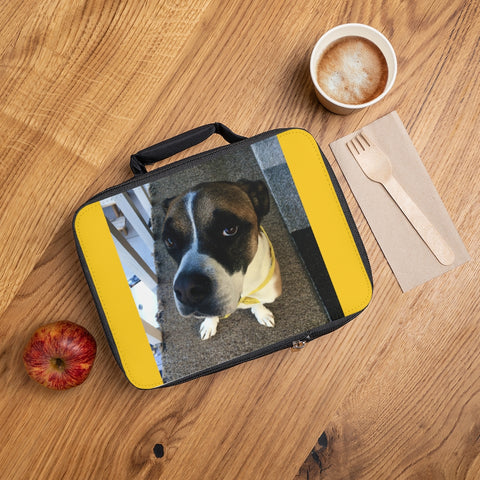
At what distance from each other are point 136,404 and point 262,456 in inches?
8.1

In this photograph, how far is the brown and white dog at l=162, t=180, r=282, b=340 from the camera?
0.58 meters

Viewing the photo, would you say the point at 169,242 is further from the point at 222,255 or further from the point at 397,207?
the point at 397,207

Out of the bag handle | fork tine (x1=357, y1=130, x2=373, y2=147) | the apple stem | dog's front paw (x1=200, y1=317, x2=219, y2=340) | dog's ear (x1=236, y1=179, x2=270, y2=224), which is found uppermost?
the bag handle

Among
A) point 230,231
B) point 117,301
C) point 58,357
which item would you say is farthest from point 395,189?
Result: point 58,357

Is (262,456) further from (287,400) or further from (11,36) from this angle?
(11,36)

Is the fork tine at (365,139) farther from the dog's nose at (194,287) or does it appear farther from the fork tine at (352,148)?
the dog's nose at (194,287)

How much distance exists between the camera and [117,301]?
1.97ft

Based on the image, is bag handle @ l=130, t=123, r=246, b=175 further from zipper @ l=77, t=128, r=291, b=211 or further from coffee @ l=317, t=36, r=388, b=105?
coffee @ l=317, t=36, r=388, b=105

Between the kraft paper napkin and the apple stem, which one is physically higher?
the kraft paper napkin

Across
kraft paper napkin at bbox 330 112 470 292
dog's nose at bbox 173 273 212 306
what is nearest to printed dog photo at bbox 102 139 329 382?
dog's nose at bbox 173 273 212 306

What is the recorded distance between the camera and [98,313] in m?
0.63

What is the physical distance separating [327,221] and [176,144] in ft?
0.79

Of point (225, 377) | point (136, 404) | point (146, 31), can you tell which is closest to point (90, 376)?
point (136, 404)

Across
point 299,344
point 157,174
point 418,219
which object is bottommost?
point 299,344
